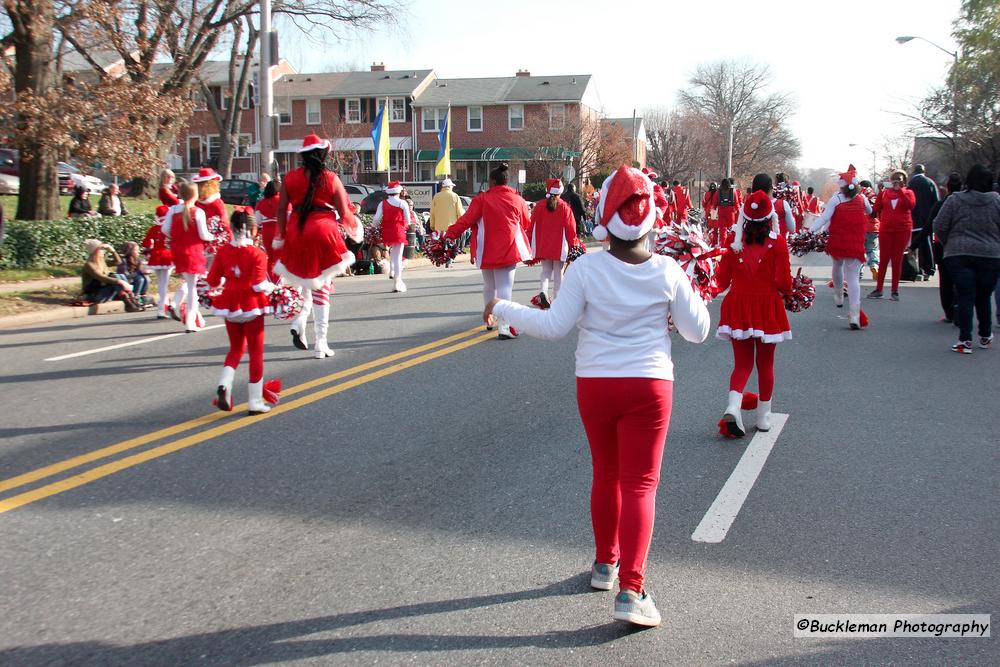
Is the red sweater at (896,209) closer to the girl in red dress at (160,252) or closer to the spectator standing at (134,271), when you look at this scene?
the girl in red dress at (160,252)

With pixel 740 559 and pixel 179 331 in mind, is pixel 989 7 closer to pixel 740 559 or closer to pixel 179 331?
pixel 179 331

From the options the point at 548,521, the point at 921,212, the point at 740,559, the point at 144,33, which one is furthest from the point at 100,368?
the point at 144,33

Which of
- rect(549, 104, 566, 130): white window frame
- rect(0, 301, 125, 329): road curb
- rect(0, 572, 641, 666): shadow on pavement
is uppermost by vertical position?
rect(549, 104, 566, 130): white window frame

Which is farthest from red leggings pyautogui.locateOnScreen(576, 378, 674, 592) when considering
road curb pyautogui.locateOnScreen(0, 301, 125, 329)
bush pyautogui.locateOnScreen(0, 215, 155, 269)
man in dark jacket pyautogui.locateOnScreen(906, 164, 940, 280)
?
bush pyautogui.locateOnScreen(0, 215, 155, 269)

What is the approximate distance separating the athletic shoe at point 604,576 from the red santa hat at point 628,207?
56.7 inches

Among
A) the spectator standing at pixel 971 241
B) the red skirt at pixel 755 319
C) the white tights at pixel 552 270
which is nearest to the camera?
the red skirt at pixel 755 319

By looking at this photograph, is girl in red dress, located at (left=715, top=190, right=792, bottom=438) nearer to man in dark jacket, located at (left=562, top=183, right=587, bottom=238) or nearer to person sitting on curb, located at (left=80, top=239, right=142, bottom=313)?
man in dark jacket, located at (left=562, top=183, right=587, bottom=238)

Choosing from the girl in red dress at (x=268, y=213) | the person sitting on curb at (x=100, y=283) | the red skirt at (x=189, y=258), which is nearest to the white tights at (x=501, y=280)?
the girl in red dress at (x=268, y=213)

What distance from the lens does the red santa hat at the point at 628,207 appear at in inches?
151

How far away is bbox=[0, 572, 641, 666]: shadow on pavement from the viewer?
347 cm

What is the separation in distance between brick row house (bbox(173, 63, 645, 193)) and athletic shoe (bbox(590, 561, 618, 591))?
188 feet

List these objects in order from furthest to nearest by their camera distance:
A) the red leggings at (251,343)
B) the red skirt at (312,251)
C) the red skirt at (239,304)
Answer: the red skirt at (312,251) → the red leggings at (251,343) → the red skirt at (239,304)

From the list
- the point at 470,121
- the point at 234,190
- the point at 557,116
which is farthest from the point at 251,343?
the point at 470,121

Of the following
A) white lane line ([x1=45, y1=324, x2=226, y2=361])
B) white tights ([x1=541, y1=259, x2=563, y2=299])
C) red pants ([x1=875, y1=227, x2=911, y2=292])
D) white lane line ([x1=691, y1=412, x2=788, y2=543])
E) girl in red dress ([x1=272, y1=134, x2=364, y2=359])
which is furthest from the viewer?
red pants ([x1=875, y1=227, x2=911, y2=292])
